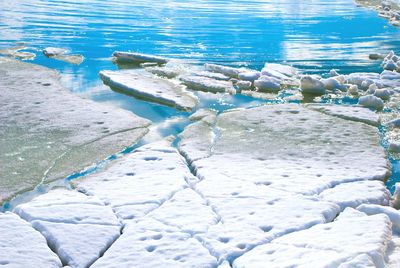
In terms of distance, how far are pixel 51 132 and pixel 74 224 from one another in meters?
1.99

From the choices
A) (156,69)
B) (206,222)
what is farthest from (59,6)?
(206,222)

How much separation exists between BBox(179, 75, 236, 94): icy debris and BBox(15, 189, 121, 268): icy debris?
3357mm

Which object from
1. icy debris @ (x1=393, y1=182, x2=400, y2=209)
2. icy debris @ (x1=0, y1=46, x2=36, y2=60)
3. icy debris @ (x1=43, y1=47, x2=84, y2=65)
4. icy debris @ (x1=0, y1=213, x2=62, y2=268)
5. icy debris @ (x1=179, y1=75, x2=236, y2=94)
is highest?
icy debris @ (x1=393, y1=182, x2=400, y2=209)

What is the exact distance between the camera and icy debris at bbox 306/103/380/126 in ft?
19.2

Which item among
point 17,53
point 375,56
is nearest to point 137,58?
point 17,53

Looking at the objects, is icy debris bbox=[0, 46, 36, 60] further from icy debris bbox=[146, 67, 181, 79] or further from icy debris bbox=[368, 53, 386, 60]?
icy debris bbox=[368, 53, 386, 60]

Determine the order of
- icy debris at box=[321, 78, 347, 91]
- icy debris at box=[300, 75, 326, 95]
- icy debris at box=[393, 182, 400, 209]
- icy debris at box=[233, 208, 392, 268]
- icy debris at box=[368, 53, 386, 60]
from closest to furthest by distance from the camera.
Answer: icy debris at box=[233, 208, 392, 268]
icy debris at box=[393, 182, 400, 209]
icy debris at box=[300, 75, 326, 95]
icy debris at box=[321, 78, 347, 91]
icy debris at box=[368, 53, 386, 60]

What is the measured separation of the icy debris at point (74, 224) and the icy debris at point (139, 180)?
14 centimetres

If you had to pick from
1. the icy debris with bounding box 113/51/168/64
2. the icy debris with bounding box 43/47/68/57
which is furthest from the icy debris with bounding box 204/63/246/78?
the icy debris with bounding box 43/47/68/57

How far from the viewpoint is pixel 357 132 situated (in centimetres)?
546

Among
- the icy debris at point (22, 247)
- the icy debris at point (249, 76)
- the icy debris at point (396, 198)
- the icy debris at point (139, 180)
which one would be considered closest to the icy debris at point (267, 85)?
the icy debris at point (249, 76)

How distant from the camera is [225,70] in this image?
777 cm

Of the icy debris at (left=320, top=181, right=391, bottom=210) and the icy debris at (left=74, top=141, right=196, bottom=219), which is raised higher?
the icy debris at (left=320, top=181, right=391, bottom=210)

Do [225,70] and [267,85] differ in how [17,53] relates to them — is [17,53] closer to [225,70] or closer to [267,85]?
[225,70]
